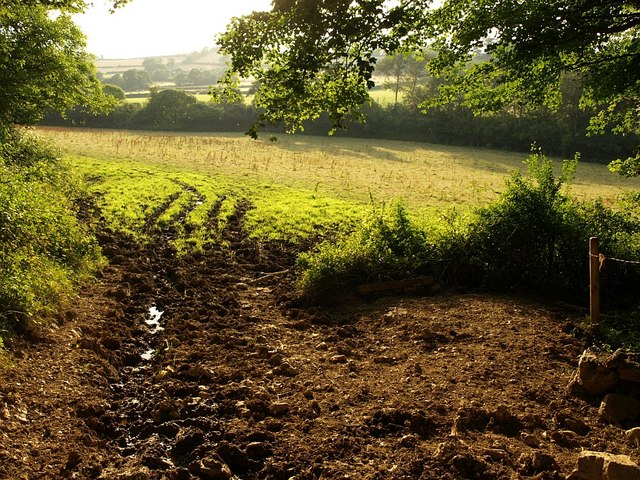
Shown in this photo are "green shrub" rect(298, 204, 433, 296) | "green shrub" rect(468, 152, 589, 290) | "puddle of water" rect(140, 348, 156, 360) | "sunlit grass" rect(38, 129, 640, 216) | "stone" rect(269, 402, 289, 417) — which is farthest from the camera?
"sunlit grass" rect(38, 129, 640, 216)

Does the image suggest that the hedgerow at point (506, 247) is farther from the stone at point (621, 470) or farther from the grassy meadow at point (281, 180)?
the stone at point (621, 470)

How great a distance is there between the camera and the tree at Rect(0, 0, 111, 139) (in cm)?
2022

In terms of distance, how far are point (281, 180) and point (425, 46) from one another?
1949 centimetres

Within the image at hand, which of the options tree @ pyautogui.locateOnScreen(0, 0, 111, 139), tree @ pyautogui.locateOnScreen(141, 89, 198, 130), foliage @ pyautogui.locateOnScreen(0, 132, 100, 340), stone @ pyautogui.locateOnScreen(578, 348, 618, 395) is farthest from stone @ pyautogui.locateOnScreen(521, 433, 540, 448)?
tree @ pyautogui.locateOnScreen(141, 89, 198, 130)

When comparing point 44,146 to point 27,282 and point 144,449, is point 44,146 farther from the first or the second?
point 144,449

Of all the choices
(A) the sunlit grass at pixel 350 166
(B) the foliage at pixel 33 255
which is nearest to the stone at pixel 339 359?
(B) the foliage at pixel 33 255

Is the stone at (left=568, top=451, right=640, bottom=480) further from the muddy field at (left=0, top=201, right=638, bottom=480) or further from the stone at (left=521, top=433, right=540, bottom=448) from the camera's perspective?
the stone at (left=521, top=433, right=540, bottom=448)

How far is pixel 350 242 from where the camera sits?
1258 centimetres

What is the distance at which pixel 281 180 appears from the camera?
29.8 metres

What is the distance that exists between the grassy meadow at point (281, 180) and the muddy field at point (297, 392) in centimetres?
534

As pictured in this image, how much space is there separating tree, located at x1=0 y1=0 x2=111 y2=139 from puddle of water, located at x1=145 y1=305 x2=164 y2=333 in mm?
12177

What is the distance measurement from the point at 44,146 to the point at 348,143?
37.0 meters

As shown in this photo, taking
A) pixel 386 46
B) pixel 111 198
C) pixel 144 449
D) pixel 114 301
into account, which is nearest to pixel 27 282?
pixel 114 301

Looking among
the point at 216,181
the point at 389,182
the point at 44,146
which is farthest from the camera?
the point at 389,182
